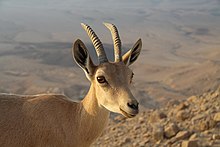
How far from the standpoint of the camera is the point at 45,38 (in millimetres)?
77562

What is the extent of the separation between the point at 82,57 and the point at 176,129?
16.0 ft

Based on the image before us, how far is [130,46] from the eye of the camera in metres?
67.9

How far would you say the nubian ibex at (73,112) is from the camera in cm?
628

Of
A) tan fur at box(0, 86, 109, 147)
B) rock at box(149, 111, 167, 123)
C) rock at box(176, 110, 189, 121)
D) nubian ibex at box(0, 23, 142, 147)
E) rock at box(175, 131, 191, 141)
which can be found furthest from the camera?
rock at box(149, 111, 167, 123)

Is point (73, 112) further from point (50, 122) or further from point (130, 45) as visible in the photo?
point (130, 45)

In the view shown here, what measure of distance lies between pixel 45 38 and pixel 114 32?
71.7 meters

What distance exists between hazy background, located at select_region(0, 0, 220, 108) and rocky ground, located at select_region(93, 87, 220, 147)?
33.2 ft

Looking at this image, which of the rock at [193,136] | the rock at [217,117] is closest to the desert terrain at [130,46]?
the rock at [193,136]

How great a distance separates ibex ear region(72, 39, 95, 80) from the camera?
21.2 ft

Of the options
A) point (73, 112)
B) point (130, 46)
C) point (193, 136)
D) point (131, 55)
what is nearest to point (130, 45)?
point (130, 46)

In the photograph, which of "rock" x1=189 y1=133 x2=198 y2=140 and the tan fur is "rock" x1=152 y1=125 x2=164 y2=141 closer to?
"rock" x1=189 y1=133 x2=198 y2=140

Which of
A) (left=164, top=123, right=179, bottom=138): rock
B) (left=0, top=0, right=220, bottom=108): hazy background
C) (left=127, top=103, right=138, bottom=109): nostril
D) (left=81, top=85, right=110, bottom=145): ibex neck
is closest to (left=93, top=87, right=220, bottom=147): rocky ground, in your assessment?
(left=164, top=123, right=179, bottom=138): rock

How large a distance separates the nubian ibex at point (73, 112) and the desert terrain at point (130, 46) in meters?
2.59

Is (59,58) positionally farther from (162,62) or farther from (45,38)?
(45,38)
